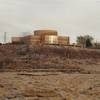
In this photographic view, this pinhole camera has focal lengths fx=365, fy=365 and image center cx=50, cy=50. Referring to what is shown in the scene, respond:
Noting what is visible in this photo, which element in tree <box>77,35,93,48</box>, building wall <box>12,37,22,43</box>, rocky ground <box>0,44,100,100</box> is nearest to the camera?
rocky ground <box>0,44,100,100</box>

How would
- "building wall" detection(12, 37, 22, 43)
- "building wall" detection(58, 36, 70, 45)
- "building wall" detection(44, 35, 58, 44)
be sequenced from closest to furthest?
"building wall" detection(44, 35, 58, 44)
"building wall" detection(12, 37, 22, 43)
"building wall" detection(58, 36, 70, 45)

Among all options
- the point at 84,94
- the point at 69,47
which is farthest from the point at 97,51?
the point at 84,94

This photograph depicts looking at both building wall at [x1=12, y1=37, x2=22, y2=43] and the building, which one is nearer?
the building

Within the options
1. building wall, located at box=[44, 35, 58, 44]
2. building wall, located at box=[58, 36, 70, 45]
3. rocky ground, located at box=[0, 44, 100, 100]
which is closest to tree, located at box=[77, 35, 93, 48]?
building wall, located at box=[58, 36, 70, 45]

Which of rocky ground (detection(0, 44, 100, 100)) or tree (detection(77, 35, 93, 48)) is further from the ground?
tree (detection(77, 35, 93, 48))

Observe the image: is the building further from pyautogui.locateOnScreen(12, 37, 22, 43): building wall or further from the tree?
the tree

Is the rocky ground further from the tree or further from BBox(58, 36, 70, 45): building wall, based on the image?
the tree

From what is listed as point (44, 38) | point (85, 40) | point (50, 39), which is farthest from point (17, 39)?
point (85, 40)

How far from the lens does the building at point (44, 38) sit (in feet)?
136

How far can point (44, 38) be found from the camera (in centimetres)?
4238

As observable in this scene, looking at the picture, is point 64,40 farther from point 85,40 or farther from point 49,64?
point 49,64

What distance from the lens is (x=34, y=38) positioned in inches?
1650

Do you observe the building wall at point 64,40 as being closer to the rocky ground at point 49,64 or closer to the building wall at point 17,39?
the building wall at point 17,39

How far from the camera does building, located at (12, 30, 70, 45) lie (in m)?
41.4
